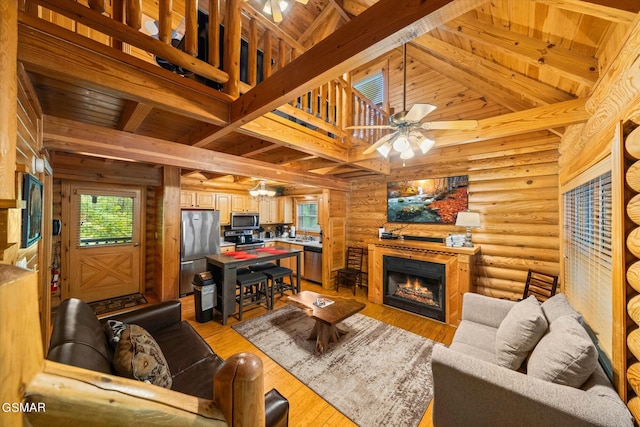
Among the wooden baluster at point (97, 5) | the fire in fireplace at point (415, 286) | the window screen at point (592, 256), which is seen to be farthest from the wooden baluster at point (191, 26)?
the fire in fireplace at point (415, 286)

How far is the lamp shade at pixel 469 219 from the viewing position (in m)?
3.36

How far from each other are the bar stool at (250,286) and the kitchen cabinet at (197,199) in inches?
78.9

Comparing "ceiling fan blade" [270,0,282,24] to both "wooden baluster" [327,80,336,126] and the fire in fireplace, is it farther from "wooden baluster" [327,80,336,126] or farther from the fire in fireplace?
the fire in fireplace

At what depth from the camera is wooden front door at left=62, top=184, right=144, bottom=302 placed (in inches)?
155

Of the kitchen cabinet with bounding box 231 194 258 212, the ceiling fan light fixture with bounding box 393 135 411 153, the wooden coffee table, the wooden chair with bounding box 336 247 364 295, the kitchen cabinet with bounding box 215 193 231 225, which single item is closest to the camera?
the ceiling fan light fixture with bounding box 393 135 411 153

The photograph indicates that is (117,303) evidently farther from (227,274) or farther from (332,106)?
(332,106)

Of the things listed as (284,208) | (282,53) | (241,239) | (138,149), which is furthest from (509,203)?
(241,239)

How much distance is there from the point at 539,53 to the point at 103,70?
3.13m

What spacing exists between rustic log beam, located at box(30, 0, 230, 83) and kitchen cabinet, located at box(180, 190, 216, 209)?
371cm

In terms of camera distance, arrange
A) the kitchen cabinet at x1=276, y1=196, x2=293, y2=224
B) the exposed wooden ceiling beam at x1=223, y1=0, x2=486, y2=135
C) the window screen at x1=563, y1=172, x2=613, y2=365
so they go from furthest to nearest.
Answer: the kitchen cabinet at x1=276, y1=196, x2=293, y2=224
the window screen at x1=563, y1=172, x2=613, y2=365
the exposed wooden ceiling beam at x1=223, y1=0, x2=486, y2=135

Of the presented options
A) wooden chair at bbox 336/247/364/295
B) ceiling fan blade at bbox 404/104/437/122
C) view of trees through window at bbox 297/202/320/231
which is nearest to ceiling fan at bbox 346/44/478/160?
ceiling fan blade at bbox 404/104/437/122

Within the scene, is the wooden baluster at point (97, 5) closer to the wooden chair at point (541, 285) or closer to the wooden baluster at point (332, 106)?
the wooden baluster at point (332, 106)

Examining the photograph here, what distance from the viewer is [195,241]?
4.55 metres

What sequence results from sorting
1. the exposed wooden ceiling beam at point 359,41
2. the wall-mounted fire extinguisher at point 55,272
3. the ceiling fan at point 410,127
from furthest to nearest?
the wall-mounted fire extinguisher at point 55,272 → the ceiling fan at point 410,127 → the exposed wooden ceiling beam at point 359,41
